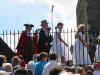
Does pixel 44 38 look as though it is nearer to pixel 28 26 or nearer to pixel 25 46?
pixel 25 46

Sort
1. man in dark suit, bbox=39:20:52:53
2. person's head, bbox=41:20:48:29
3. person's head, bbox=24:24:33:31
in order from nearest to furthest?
person's head, bbox=24:24:33:31
person's head, bbox=41:20:48:29
man in dark suit, bbox=39:20:52:53

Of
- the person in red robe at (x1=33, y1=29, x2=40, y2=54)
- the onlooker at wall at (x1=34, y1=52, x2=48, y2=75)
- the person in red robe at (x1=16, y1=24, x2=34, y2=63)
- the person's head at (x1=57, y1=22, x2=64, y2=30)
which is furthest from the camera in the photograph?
the person in red robe at (x1=33, y1=29, x2=40, y2=54)

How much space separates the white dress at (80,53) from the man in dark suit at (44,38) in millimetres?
1235

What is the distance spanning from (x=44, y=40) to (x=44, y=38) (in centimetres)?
7

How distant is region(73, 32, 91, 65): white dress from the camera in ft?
44.8

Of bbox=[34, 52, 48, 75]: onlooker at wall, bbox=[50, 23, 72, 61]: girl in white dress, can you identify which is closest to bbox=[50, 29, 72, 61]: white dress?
bbox=[50, 23, 72, 61]: girl in white dress

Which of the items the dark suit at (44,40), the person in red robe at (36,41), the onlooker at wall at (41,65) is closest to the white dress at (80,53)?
the dark suit at (44,40)

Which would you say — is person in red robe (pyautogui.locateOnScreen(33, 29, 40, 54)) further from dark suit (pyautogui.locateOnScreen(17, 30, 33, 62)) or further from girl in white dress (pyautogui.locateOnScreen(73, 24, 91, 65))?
girl in white dress (pyautogui.locateOnScreen(73, 24, 91, 65))

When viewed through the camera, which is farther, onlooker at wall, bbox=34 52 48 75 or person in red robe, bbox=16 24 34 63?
person in red robe, bbox=16 24 34 63

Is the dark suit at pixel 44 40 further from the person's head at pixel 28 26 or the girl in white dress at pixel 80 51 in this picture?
the girl in white dress at pixel 80 51

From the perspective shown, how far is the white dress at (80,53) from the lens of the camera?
537 inches

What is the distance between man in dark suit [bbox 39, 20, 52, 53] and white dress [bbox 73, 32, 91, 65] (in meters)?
1.24

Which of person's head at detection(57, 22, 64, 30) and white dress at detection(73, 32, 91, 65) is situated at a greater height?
person's head at detection(57, 22, 64, 30)

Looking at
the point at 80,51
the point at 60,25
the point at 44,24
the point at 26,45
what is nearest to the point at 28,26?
the point at 44,24
